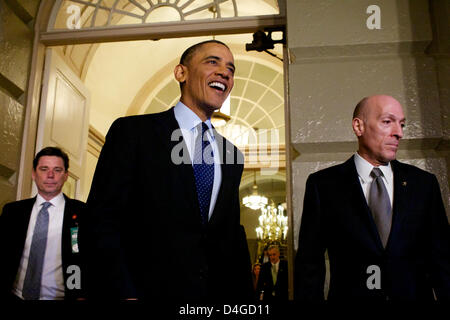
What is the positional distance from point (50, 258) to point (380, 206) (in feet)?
5.61

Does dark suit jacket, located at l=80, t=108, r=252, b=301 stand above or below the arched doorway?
below

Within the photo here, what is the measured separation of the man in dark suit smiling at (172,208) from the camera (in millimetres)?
1401

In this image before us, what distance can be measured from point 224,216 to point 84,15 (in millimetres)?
2990

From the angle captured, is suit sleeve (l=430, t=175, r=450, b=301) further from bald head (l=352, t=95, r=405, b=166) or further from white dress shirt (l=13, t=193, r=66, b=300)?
white dress shirt (l=13, t=193, r=66, b=300)

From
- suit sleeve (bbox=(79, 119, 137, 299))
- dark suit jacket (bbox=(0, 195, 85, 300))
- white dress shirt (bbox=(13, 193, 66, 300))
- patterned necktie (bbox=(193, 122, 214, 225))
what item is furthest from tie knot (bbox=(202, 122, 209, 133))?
white dress shirt (bbox=(13, 193, 66, 300))

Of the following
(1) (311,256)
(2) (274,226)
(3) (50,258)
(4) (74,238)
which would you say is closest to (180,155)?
(1) (311,256)

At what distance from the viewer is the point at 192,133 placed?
5.38 feet

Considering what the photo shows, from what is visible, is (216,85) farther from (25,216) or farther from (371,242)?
(25,216)

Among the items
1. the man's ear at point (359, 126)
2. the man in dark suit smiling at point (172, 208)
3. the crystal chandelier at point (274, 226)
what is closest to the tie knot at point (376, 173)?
the man's ear at point (359, 126)

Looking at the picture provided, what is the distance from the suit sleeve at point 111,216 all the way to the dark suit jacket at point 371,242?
0.65 m

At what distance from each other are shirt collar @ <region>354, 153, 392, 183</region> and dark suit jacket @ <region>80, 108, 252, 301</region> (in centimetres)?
50

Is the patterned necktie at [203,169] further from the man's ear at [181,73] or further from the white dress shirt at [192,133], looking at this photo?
the man's ear at [181,73]

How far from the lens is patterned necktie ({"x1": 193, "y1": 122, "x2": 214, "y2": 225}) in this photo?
1.55 metres

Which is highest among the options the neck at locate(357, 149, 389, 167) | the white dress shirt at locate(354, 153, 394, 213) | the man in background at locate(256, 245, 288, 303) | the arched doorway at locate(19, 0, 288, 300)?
the arched doorway at locate(19, 0, 288, 300)
